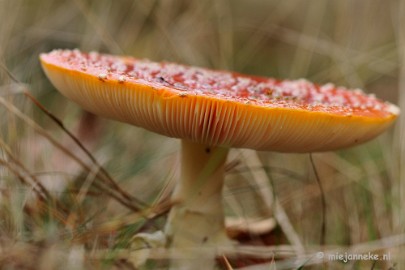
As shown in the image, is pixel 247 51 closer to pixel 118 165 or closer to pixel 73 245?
pixel 118 165

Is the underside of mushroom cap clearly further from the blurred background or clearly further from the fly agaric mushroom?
the blurred background

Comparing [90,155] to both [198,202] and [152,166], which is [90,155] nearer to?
[198,202]

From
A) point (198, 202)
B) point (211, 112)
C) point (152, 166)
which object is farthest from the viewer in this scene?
point (152, 166)

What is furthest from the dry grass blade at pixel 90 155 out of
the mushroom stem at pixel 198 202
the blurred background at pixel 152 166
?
the mushroom stem at pixel 198 202

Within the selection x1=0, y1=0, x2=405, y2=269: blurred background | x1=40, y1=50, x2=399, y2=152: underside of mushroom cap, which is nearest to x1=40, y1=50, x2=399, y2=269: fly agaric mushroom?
x1=40, y1=50, x2=399, y2=152: underside of mushroom cap

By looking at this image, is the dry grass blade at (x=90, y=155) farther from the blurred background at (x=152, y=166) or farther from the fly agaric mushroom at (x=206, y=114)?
the fly agaric mushroom at (x=206, y=114)

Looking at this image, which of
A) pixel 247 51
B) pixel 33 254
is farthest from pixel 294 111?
pixel 247 51

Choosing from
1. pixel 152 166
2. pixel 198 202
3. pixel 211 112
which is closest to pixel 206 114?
pixel 211 112
